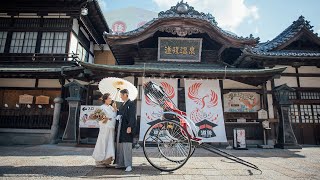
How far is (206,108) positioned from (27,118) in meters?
10.1

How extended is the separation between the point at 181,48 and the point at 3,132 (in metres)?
11.1

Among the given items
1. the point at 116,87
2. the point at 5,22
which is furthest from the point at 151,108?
the point at 5,22

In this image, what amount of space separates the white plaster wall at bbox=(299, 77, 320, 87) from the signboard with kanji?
6098 millimetres

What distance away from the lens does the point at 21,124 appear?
11234 millimetres

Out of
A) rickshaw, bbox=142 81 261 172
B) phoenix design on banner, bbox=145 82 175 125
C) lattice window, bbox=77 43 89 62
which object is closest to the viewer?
rickshaw, bbox=142 81 261 172

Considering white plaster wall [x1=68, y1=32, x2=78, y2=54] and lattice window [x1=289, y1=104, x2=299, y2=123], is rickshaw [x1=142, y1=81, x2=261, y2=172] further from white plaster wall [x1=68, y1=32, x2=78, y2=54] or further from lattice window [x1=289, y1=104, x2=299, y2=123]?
white plaster wall [x1=68, y1=32, x2=78, y2=54]

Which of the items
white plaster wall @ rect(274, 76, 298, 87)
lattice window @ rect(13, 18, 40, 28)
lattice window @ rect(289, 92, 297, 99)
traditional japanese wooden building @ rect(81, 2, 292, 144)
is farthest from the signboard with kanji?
lattice window @ rect(13, 18, 40, 28)

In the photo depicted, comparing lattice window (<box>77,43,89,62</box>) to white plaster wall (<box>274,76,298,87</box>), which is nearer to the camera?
white plaster wall (<box>274,76,298,87</box>)

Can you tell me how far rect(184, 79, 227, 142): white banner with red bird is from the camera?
30.4 feet

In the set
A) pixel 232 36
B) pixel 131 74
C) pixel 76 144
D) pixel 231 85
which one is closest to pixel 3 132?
pixel 76 144

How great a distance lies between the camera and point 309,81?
11.4 m

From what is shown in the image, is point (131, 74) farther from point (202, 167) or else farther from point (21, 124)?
point (21, 124)

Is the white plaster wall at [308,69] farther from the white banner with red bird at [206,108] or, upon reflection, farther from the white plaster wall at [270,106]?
the white banner with red bird at [206,108]

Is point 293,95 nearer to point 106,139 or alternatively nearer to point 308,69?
point 308,69
